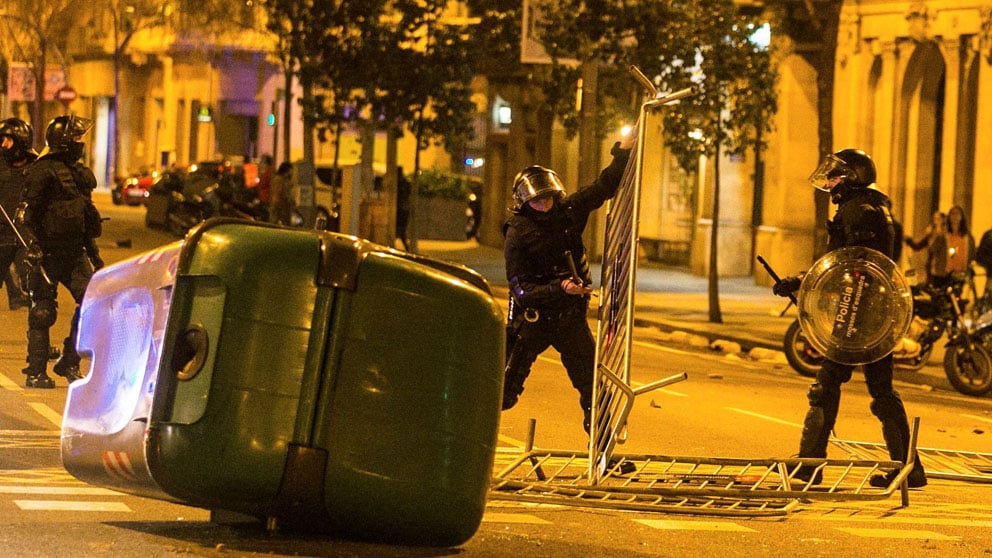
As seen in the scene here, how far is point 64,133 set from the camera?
12.1m

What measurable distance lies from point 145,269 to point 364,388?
1101 millimetres

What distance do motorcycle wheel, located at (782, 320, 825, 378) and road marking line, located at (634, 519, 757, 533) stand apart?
881cm

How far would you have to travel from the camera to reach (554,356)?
17250 millimetres

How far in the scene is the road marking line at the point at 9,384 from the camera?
12443 mm

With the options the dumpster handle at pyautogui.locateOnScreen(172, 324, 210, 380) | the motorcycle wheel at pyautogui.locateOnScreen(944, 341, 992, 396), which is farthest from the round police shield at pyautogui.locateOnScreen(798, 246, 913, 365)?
the motorcycle wheel at pyautogui.locateOnScreen(944, 341, 992, 396)

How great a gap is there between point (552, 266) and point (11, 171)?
753 centimetres

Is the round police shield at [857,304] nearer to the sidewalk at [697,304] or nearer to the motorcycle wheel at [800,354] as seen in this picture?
the motorcycle wheel at [800,354]

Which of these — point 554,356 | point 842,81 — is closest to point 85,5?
point 842,81

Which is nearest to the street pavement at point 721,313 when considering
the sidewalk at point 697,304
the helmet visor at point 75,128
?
the sidewalk at point 697,304

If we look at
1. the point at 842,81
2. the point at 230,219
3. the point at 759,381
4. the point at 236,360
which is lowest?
the point at 759,381

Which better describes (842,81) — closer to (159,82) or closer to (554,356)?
(554,356)

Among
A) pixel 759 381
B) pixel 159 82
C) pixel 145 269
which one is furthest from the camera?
pixel 159 82

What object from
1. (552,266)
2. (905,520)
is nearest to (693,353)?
(552,266)

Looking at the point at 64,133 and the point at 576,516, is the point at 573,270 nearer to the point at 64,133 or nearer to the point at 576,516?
the point at 576,516
